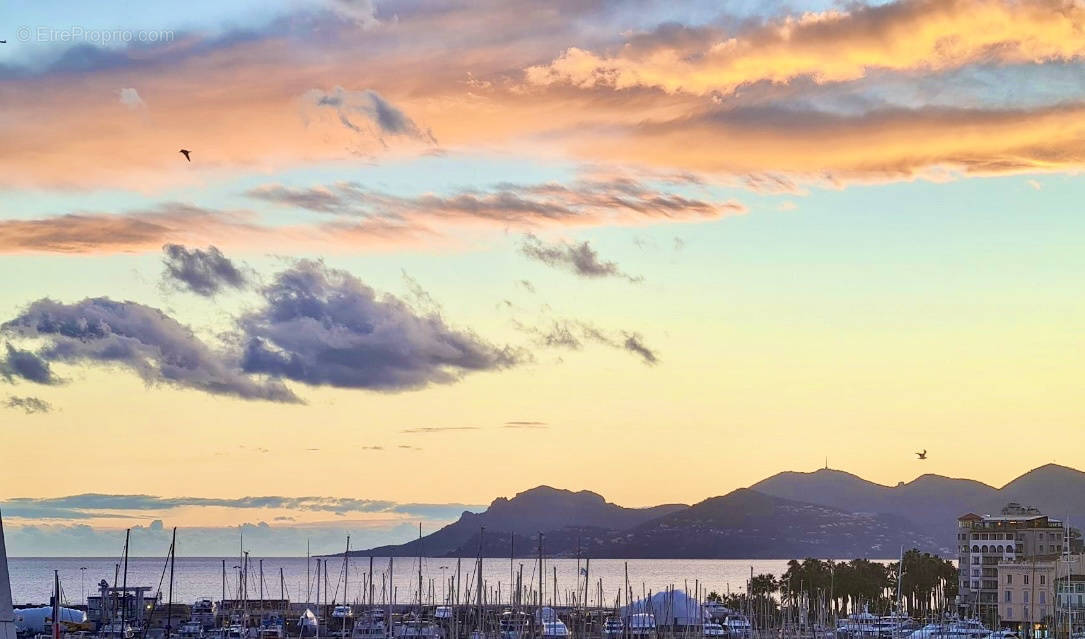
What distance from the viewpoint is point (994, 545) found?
129 m

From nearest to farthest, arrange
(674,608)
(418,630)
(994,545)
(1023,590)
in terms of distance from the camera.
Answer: (418,630)
(674,608)
(1023,590)
(994,545)

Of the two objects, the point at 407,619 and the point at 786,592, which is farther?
the point at 786,592

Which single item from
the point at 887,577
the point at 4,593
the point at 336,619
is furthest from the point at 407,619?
the point at 4,593

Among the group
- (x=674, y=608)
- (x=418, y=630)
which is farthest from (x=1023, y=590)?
(x=418, y=630)

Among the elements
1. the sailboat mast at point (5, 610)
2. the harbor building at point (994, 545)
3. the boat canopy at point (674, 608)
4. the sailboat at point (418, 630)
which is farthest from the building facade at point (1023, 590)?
the sailboat mast at point (5, 610)

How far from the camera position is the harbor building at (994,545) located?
124 metres

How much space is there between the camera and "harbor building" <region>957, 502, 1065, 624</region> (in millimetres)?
124438

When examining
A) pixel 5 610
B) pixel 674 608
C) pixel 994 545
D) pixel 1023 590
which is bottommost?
pixel 1023 590

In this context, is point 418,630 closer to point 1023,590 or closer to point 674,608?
point 674,608

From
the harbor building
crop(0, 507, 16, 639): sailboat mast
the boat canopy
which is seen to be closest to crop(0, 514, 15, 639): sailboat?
crop(0, 507, 16, 639): sailboat mast

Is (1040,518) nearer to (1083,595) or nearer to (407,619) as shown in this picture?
(1083,595)

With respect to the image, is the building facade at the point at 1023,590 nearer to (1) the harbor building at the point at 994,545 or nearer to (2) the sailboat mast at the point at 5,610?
(1) the harbor building at the point at 994,545

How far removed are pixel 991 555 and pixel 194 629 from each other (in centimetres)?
7567

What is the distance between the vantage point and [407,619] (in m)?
95.2
